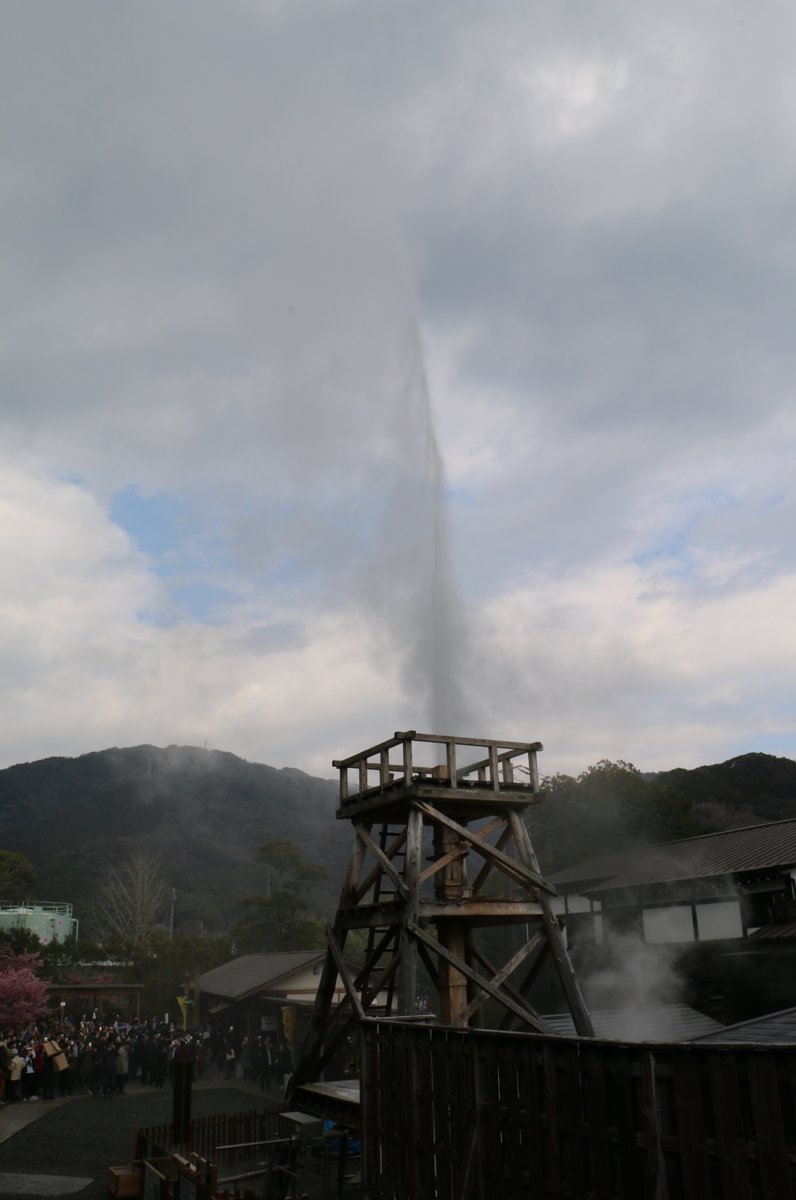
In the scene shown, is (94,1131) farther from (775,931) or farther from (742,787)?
(742,787)

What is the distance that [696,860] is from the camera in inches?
1197

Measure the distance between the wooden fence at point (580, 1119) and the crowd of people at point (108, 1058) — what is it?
21599 mm

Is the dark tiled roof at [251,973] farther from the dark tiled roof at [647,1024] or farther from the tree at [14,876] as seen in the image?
the tree at [14,876]

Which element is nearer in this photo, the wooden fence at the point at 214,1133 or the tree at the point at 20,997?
the wooden fence at the point at 214,1133

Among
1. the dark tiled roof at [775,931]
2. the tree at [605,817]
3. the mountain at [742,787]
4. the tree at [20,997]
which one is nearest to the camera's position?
the dark tiled roof at [775,931]

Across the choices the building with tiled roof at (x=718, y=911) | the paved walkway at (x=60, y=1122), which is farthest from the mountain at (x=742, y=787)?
the paved walkway at (x=60, y=1122)

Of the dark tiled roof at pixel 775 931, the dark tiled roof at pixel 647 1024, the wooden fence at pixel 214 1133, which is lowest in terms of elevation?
the wooden fence at pixel 214 1133

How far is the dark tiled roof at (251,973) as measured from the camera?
36.5 metres

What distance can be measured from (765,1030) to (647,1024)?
27.2 feet

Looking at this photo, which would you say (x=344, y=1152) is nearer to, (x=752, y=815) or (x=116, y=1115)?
(x=116, y=1115)

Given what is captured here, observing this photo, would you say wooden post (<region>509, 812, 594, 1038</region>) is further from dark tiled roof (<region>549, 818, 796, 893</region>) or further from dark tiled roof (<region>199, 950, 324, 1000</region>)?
dark tiled roof (<region>199, 950, 324, 1000</region>)

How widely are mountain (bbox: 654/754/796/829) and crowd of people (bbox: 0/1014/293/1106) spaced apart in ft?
139

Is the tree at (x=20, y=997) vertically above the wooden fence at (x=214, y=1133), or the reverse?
the tree at (x=20, y=997)

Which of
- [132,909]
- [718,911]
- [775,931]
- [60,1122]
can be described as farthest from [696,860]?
[132,909]
